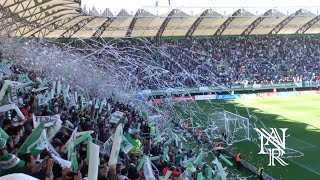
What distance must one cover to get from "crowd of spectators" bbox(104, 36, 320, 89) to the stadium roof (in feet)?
3.32

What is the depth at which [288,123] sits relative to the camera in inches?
1075

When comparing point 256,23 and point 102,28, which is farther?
point 256,23

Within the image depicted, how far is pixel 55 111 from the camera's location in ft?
34.1

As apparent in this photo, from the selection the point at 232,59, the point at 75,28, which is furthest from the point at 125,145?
the point at 232,59

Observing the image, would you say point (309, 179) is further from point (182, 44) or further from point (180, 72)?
point (182, 44)

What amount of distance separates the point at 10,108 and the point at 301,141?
55.8 feet

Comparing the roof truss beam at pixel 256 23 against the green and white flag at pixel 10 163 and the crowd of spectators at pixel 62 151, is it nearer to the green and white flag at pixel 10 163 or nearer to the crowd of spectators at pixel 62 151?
the crowd of spectators at pixel 62 151

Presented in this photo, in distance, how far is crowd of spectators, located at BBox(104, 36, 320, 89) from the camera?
138 feet

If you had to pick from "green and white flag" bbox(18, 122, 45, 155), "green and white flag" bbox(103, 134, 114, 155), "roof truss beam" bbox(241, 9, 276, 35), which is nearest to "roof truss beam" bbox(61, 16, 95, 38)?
"roof truss beam" bbox(241, 9, 276, 35)

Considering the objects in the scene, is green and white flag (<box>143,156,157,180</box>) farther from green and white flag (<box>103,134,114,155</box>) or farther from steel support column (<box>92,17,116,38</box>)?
steel support column (<box>92,17,116,38</box>)

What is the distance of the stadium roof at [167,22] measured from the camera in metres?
31.0

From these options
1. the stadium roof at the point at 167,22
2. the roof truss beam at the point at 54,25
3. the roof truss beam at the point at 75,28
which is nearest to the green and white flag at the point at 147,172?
the stadium roof at the point at 167,22

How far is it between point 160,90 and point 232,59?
1359 centimetres

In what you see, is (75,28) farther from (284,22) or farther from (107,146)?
(107,146)
